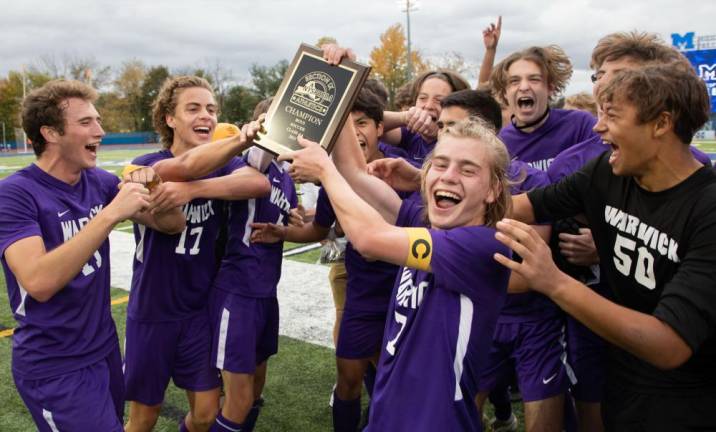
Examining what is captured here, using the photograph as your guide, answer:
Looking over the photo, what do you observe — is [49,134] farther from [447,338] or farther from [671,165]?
[671,165]

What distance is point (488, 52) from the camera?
16.4 ft

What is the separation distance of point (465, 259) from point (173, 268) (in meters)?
1.95

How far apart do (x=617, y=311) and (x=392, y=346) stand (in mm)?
830

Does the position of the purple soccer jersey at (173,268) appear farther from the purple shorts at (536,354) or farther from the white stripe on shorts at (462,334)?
the white stripe on shorts at (462,334)

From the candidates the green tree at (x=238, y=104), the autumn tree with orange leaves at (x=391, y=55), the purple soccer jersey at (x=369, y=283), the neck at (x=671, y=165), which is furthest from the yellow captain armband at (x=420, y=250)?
the green tree at (x=238, y=104)

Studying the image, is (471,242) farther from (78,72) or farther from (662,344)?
(78,72)

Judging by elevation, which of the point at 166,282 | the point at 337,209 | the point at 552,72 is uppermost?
the point at 552,72

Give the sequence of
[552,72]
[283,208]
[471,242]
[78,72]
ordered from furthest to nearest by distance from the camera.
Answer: [78,72] → [283,208] → [552,72] → [471,242]

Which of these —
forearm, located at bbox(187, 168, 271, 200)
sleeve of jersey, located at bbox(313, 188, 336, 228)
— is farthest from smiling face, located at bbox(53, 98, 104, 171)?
sleeve of jersey, located at bbox(313, 188, 336, 228)

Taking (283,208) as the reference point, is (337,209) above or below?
above

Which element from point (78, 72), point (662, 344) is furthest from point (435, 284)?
point (78, 72)

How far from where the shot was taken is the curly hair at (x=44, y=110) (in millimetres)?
2818

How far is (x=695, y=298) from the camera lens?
5.73 feet

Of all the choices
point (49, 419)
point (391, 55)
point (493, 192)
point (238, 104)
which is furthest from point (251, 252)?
point (238, 104)
